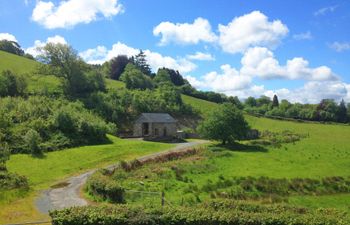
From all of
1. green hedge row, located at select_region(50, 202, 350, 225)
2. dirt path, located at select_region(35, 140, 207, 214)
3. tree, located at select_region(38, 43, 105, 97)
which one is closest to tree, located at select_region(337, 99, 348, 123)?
tree, located at select_region(38, 43, 105, 97)

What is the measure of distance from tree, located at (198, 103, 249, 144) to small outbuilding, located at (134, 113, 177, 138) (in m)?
13.9

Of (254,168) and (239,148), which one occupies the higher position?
(239,148)

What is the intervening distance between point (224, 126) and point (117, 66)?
7511 cm

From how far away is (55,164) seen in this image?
40.2 m

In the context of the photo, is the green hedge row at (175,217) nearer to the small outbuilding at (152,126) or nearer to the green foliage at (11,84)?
the small outbuilding at (152,126)

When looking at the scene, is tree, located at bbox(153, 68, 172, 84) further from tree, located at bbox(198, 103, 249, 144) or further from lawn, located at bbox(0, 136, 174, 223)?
lawn, located at bbox(0, 136, 174, 223)

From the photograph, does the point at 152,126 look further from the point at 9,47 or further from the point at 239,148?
the point at 9,47

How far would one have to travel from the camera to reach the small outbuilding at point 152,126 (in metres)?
71.6

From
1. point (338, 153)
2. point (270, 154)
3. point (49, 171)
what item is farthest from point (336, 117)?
point (49, 171)

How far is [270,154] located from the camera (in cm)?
5166

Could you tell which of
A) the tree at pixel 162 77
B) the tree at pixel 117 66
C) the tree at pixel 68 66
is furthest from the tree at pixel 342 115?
the tree at pixel 68 66

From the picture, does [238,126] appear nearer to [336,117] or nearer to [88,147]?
[88,147]

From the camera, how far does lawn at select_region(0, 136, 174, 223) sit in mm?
24522

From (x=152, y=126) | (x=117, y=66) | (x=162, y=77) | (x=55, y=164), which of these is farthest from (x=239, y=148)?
(x=117, y=66)
